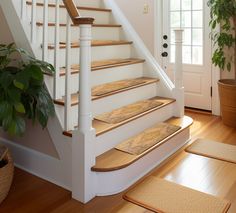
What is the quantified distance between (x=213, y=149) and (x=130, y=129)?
92cm

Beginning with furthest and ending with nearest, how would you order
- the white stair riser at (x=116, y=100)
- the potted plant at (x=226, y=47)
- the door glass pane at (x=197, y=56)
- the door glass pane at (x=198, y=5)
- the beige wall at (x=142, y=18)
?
the beige wall at (x=142, y=18), the door glass pane at (x=197, y=56), the door glass pane at (x=198, y=5), the potted plant at (x=226, y=47), the white stair riser at (x=116, y=100)

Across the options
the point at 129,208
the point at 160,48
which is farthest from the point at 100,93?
the point at 160,48

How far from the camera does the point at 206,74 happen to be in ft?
13.6

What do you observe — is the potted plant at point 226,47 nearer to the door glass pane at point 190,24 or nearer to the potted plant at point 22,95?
the door glass pane at point 190,24

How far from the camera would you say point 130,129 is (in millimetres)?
2604

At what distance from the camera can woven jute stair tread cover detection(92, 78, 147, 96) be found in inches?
104

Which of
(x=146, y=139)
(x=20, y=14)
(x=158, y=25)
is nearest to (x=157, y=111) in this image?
(x=146, y=139)

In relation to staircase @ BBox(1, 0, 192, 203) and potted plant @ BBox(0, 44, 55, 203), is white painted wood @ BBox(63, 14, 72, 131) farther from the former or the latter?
potted plant @ BBox(0, 44, 55, 203)

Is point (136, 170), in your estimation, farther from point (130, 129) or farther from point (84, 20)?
point (84, 20)

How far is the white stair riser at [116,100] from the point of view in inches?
90.9

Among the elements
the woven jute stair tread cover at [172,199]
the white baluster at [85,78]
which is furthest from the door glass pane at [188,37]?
the white baluster at [85,78]

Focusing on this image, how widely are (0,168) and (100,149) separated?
718mm

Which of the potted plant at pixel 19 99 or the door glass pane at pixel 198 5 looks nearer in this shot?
the potted plant at pixel 19 99

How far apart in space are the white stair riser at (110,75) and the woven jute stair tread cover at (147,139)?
2.09ft
